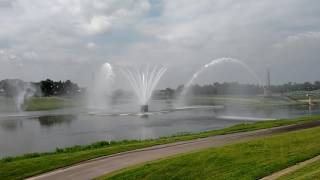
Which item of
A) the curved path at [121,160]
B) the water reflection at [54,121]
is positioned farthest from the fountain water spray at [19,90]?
the curved path at [121,160]

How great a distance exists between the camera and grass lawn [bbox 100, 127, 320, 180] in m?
13.5

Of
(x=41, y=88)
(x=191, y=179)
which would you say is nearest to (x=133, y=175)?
(x=191, y=179)

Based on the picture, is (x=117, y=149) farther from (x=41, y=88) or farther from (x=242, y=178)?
(x=41, y=88)

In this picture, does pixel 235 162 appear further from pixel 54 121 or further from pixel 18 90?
pixel 18 90

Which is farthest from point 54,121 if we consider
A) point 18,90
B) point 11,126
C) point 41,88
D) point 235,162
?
point 41,88

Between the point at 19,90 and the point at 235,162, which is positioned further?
the point at 19,90

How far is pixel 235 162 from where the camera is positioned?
48.4ft

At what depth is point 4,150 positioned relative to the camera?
1305 inches

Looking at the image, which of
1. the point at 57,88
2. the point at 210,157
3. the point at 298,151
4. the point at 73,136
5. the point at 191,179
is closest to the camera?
the point at 191,179

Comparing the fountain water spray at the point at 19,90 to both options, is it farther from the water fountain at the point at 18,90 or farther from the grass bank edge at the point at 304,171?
the grass bank edge at the point at 304,171

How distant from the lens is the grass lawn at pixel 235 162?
1352 cm

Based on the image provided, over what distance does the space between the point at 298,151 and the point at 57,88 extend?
6537 inches

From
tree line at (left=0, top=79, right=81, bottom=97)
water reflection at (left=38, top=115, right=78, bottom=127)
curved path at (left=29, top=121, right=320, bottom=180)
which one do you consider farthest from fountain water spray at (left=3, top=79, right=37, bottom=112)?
curved path at (left=29, top=121, right=320, bottom=180)

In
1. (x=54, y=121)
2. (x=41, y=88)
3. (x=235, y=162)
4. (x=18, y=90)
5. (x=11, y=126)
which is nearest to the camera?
(x=235, y=162)
